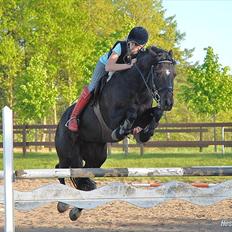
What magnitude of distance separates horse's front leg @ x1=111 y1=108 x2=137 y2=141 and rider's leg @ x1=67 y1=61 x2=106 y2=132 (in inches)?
31.8

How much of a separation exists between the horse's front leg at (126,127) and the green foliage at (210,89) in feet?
69.2

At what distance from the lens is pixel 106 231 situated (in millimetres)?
6824

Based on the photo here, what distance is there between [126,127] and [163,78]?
24.2 inches

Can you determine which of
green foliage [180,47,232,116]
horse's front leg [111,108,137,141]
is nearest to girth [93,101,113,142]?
horse's front leg [111,108,137,141]

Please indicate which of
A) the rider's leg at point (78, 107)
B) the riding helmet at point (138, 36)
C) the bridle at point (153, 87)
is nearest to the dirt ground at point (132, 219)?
the rider's leg at point (78, 107)

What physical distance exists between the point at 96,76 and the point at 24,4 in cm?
2949

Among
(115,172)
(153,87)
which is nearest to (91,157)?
(153,87)

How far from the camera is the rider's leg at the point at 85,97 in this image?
6824mm

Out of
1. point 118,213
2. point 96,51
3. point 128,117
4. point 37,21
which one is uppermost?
point 37,21

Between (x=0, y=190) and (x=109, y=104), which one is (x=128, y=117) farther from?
(x=0, y=190)

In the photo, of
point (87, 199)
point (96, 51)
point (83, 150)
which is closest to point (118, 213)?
point (83, 150)

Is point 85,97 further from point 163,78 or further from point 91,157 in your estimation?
point 163,78

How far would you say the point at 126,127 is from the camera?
237 inches

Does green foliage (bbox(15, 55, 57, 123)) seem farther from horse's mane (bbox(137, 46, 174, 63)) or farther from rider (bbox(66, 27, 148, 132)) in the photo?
horse's mane (bbox(137, 46, 174, 63))
